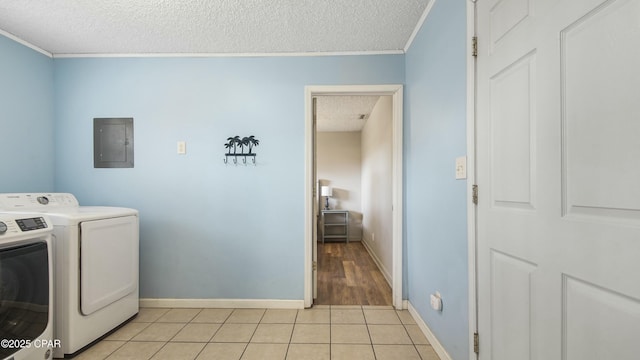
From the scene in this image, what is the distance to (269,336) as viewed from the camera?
1.97m

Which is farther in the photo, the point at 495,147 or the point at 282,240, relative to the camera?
the point at 282,240

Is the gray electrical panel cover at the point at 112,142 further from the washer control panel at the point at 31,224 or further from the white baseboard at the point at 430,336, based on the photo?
the white baseboard at the point at 430,336

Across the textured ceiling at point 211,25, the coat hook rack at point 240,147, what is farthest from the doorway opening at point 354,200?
the textured ceiling at point 211,25

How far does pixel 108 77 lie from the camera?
98.3 inches

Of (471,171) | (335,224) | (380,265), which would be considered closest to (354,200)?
(335,224)

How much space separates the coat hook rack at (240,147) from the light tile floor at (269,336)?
140 centimetres

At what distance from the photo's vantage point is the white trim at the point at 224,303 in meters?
2.42

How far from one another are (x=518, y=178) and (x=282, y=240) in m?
1.91

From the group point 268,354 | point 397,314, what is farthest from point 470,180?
point 268,354

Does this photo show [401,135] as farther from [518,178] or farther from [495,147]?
[518,178]

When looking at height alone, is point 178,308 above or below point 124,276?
below

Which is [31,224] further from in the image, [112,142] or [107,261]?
[112,142]

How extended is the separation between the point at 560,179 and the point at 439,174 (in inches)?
34.4

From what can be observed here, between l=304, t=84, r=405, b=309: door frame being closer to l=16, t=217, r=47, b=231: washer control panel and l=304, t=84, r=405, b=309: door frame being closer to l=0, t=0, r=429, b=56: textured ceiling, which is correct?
l=0, t=0, r=429, b=56: textured ceiling
